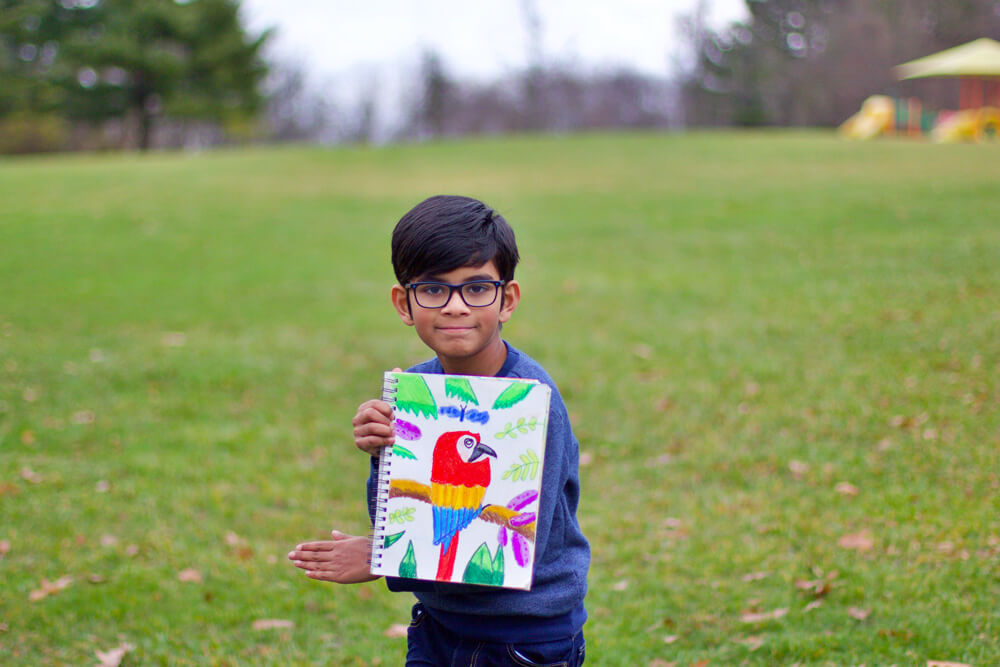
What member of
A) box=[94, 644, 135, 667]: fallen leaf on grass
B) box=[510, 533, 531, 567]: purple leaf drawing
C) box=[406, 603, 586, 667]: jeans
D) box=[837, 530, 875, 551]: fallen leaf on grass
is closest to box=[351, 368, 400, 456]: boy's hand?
box=[510, 533, 531, 567]: purple leaf drawing

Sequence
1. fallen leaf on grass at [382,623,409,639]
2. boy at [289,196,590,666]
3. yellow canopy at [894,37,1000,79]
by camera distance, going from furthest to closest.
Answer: yellow canopy at [894,37,1000,79] < fallen leaf on grass at [382,623,409,639] < boy at [289,196,590,666]

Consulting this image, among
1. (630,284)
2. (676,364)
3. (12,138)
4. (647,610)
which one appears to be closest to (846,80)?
(12,138)

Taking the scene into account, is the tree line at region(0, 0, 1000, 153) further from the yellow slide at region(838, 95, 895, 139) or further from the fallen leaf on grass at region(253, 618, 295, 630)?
the fallen leaf on grass at region(253, 618, 295, 630)

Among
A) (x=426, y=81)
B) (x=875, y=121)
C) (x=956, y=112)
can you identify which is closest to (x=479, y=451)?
(x=875, y=121)

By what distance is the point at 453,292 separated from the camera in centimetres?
239

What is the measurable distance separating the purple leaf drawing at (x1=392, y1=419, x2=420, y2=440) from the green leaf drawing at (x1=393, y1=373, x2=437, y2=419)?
32 mm

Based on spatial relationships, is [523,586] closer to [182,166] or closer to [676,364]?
[676,364]

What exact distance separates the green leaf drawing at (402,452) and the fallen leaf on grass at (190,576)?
3388 millimetres

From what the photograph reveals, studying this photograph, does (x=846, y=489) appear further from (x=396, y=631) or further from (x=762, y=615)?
(x=396, y=631)

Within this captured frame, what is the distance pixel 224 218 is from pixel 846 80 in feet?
144

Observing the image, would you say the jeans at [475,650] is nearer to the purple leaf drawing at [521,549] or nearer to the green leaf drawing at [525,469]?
the purple leaf drawing at [521,549]

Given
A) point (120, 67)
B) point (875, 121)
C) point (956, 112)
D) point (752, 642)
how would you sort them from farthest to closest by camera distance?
point (120, 67)
point (956, 112)
point (875, 121)
point (752, 642)

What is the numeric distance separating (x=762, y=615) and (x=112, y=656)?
291 centimetres

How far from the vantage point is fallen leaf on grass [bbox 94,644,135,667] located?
4.33 metres
